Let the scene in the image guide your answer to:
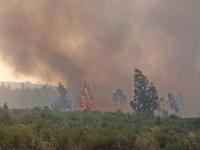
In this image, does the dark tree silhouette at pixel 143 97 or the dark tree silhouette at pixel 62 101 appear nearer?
the dark tree silhouette at pixel 143 97

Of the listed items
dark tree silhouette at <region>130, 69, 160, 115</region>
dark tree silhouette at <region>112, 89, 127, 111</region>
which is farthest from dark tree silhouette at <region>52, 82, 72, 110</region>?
dark tree silhouette at <region>130, 69, 160, 115</region>

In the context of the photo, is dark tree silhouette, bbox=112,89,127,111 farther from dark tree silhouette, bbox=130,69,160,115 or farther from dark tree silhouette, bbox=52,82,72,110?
dark tree silhouette, bbox=130,69,160,115

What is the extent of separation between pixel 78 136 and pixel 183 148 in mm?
4904

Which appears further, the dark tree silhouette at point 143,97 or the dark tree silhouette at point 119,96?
the dark tree silhouette at point 119,96

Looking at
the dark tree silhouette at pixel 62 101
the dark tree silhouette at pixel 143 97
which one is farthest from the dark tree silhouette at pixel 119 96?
the dark tree silhouette at pixel 143 97

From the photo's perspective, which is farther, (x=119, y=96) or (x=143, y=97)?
(x=119, y=96)

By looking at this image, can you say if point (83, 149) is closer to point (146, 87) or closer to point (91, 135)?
point (91, 135)

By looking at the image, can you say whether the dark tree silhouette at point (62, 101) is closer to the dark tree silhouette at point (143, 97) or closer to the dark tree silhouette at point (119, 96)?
the dark tree silhouette at point (119, 96)

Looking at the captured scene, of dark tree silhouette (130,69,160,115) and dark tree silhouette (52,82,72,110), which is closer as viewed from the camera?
dark tree silhouette (130,69,160,115)

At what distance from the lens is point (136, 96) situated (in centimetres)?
11244

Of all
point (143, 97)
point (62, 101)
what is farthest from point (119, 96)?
point (143, 97)

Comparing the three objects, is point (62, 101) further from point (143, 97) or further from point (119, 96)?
point (143, 97)

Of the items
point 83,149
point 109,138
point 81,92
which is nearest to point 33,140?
point 83,149

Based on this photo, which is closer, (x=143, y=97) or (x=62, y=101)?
(x=143, y=97)
